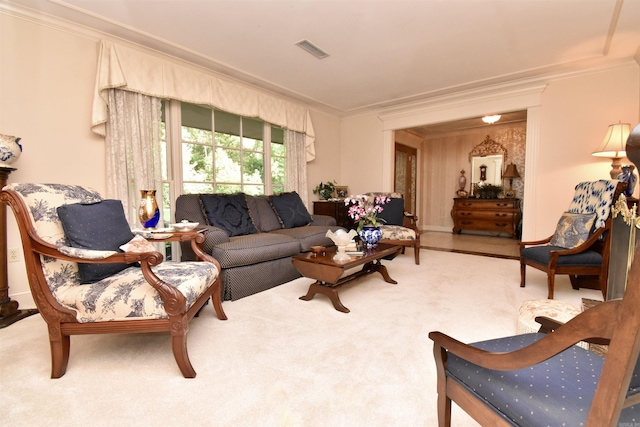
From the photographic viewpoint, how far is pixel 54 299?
148 centimetres

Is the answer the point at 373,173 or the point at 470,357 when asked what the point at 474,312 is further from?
the point at 373,173

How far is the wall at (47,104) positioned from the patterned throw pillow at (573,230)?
14.7 ft

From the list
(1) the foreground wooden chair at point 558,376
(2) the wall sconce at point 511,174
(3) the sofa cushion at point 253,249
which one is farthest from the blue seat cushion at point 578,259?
(2) the wall sconce at point 511,174

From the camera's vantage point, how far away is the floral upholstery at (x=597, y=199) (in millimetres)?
2549

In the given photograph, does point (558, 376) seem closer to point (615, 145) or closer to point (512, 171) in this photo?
point (615, 145)

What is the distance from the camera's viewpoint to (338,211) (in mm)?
4812

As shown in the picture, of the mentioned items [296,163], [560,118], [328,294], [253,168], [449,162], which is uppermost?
[560,118]

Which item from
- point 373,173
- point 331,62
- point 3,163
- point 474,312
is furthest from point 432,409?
point 373,173

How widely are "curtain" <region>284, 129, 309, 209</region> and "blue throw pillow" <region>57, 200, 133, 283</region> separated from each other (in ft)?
9.97

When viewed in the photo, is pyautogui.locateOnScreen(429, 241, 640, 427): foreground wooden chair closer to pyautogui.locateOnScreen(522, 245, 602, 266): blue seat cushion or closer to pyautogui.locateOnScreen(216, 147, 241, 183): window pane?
pyautogui.locateOnScreen(522, 245, 602, 266): blue seat cushion

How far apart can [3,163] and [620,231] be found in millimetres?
3913

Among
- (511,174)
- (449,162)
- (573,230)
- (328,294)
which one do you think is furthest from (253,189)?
(511,174)

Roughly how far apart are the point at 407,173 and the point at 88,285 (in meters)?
6.34

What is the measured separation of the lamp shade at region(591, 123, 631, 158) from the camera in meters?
3.17
